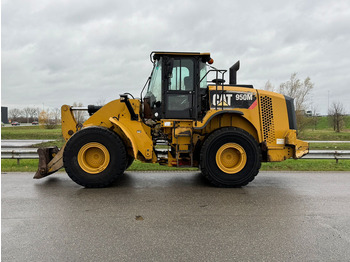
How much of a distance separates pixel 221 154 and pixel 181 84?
180cm

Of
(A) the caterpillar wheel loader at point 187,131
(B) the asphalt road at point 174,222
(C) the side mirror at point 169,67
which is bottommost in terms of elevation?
(B) the asphalt road at point 174,222

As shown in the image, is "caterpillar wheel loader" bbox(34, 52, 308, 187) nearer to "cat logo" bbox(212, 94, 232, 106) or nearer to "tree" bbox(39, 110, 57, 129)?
"cat logo" bbox(212, 94, 232, 106)

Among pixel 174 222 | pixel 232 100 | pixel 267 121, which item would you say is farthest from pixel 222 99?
pixel 174 222

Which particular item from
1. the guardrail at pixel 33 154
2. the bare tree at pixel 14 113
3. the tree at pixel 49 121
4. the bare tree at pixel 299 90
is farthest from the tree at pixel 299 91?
the bare tree at pixel 14 113

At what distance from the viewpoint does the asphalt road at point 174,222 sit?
125 inches

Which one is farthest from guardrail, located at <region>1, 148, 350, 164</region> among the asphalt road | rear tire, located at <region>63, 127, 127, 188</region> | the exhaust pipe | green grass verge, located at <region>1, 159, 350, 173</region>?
the exhaust pipe

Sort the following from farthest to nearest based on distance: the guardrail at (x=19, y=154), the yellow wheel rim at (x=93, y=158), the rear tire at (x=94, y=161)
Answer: the guardrail at (x=19, y=154)
the yellow wheel rim at (x=93, y=158)
the rear tire at (x=94, y=161)

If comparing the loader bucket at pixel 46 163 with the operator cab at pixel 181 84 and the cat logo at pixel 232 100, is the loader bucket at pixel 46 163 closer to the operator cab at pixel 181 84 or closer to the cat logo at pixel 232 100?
the operator cab at pixel 181 84

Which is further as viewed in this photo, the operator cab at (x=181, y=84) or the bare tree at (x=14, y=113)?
the bare tree at (x=14, y=113)

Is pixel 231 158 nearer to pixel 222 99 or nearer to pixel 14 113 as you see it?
pixel 222 99

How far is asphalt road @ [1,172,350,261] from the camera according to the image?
3168mm

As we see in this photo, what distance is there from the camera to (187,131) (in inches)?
257

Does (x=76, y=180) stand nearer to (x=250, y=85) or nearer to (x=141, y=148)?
(x=141, y=148)

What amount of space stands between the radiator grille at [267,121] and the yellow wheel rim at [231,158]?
0.77 m
